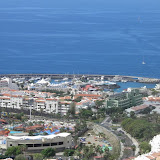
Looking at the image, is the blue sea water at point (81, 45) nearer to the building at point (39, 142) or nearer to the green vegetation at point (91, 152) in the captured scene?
the building at point (39, 142)

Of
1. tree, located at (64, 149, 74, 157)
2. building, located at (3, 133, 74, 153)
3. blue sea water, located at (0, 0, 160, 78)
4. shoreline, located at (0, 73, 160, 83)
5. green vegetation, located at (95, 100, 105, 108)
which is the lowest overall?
tree, located at (64, 149, 74, 157)

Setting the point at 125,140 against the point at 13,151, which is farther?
the point at 125,140

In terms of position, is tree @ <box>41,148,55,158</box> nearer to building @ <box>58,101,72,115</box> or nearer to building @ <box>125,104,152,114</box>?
building @ <box>58,101,72,115</box>

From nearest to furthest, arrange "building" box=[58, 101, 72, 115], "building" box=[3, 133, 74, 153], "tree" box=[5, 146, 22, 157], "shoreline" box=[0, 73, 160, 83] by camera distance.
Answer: "tree" box=[5, 146, 22, 157] → "building" box=[3, 133, 74, 153] → "building" box=[58, 101, 72, 115] → "shoreline" box=[0, 73, 160, 83]

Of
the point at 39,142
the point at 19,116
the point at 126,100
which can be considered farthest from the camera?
the point at 126,100

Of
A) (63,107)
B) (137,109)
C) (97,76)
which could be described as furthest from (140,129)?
(97,76)

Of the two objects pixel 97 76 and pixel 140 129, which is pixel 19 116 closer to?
pixel 140 129

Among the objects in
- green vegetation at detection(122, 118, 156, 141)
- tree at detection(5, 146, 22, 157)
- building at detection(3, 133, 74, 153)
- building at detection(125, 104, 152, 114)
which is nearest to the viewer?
tree at detection(5, 146, 22, 157)

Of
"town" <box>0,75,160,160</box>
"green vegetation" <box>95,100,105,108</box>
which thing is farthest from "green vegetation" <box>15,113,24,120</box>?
"green vegetation" <box>95,100,105,108</box>
